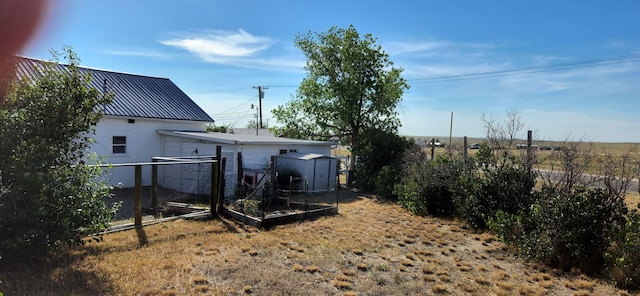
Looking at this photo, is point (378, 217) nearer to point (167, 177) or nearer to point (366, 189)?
point (366, 189)

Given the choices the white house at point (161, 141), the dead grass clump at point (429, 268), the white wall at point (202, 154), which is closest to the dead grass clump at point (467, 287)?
the dead grass clump at point (429, 268)

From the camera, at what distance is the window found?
14.9 meters

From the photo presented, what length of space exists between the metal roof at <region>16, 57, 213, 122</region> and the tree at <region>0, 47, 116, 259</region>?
9757 millimetres

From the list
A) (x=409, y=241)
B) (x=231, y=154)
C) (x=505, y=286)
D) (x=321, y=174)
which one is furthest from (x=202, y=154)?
(x=505, y=286)

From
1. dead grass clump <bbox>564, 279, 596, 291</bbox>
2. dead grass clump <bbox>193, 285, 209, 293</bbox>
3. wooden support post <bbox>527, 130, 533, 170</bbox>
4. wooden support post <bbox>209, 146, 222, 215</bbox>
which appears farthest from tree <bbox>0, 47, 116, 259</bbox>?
wooden support post <bbox>527, 130, 533, 170</bbox>

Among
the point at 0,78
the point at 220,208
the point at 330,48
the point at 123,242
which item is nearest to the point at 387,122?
the point at 330,48

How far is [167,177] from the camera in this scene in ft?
50.6

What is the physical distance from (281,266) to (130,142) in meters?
11.8

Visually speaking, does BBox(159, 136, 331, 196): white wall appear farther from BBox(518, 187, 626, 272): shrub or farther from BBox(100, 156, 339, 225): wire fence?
BBox(518, 187, 626, 272): shrub

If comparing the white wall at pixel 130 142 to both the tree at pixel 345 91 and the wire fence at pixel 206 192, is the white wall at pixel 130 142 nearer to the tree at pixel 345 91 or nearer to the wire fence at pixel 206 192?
the wire fence at pixel 206 192

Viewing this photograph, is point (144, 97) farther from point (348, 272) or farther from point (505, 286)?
point (505, 286)

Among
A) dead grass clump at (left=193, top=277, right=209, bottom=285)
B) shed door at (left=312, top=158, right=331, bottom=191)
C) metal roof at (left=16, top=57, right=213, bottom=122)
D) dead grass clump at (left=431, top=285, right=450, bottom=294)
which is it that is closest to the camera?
dead grass clump at (left=193, top=277, right=209, bottom=285)

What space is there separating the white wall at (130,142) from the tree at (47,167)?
9053mm

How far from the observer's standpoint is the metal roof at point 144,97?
609 inches
